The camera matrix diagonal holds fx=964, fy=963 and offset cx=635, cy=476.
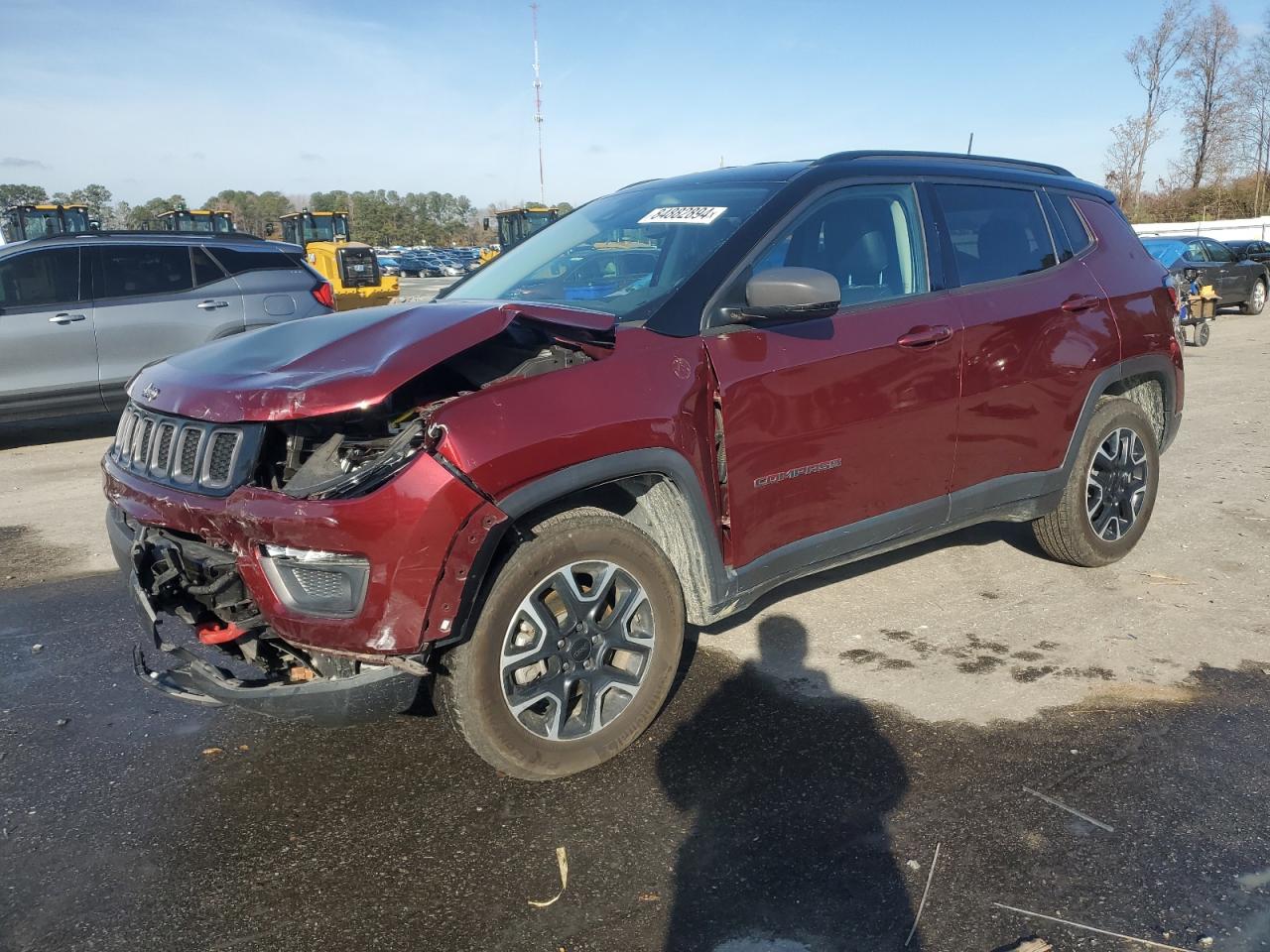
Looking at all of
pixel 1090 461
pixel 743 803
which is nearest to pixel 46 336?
pixel 743 803

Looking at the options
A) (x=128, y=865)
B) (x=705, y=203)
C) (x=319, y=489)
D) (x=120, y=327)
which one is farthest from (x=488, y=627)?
(x=120, y=327)

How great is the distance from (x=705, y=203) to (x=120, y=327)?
6863mm

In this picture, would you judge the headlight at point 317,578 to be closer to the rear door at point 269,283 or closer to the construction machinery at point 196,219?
the rear door at point 269,283

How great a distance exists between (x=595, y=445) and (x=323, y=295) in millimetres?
7818

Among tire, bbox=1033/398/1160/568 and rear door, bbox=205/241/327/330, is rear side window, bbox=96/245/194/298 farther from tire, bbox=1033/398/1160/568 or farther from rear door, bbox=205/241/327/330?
tire, bbox=1033/398/1160/568

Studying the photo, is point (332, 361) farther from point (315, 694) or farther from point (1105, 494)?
point (1105, 494)

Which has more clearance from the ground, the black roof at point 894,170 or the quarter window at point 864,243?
the black roof at point 894,170

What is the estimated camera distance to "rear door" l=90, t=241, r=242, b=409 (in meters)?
8.62

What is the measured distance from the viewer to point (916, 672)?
12.7 feet

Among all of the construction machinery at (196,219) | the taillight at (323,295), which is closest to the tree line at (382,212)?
the construction machinery at (196,219)

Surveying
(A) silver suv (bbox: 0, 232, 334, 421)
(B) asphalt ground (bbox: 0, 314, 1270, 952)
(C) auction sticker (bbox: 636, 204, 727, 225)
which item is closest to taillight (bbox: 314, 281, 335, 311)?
(A) silver suv (bbox: 0, 232, 334, 421)

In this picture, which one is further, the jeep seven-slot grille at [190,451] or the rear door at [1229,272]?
the rear door at [1229,272]

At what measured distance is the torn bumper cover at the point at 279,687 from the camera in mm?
2721

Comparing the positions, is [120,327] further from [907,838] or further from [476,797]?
[907,838]
